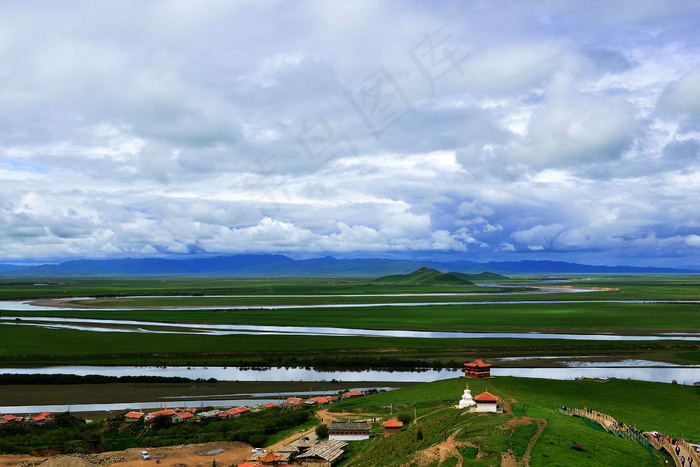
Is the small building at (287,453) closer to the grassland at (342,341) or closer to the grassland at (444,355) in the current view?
the grassland at (444,355)

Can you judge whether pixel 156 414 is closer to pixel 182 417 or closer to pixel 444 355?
pixel 182 417

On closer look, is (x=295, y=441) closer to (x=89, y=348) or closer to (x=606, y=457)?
(x=606, y=457)

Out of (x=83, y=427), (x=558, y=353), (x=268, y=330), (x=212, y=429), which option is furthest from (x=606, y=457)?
(x=268, y=330)

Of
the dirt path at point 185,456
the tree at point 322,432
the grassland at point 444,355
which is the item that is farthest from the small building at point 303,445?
the dirt path at point 185,456

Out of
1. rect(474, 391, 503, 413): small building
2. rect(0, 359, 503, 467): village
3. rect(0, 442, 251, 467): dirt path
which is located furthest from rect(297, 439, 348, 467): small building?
rect(474, 391, 503, 413): small building

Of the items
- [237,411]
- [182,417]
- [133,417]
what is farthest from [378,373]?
[133,417]

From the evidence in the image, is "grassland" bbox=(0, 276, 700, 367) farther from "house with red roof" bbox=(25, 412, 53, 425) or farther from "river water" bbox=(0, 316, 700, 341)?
"house with red roof" bbox=(25, 412, 53, 425)
